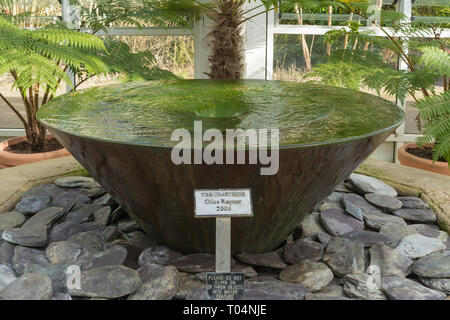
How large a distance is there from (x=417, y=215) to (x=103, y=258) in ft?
4.31

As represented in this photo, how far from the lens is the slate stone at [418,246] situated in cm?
177

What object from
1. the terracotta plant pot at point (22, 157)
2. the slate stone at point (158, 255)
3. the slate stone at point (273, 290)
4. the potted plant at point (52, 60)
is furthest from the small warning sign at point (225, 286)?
the terracotta plant pot at point (22, 157)

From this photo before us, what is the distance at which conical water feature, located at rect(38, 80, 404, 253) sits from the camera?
4.38ft

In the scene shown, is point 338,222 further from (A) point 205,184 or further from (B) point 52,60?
(B) point 52,60

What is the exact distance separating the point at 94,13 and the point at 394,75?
192 centimetres

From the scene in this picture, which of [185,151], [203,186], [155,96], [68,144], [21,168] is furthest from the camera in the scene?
[21,168]

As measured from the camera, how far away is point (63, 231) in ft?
6.29

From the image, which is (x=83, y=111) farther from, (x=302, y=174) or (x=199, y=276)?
(x=302, y=174)

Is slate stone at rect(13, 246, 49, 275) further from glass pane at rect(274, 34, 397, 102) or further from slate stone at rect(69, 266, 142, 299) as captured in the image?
glass pane at rect(274, 34, 397, 102)

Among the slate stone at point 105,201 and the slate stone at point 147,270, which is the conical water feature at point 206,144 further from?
the slate stone at point 105,201

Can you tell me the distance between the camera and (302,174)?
141cm

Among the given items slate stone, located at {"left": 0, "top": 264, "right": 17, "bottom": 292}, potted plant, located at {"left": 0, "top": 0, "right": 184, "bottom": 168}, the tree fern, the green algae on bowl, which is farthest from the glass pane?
slate stone, located at {"left": 0, "top": 264, "right": 17, "bottom": 292}

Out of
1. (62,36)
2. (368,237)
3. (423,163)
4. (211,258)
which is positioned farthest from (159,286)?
(423,163)
